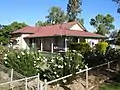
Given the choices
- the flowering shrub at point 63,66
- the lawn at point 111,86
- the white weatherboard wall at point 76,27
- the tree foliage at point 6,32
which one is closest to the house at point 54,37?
the white weatherboard wall at point 76,27

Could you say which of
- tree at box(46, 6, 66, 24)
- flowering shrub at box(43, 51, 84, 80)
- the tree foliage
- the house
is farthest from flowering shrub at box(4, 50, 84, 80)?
tree at box(46, 6, 66, 24)

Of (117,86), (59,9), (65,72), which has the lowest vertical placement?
(117,86)

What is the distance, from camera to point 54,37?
34.2 meters

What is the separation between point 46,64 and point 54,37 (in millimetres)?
21480

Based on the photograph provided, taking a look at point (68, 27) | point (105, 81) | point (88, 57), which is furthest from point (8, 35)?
point (105, 81)

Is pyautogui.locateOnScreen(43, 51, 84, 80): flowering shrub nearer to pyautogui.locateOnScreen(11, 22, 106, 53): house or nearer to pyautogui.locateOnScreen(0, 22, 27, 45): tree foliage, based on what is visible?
pyautogui.locateOnScreen(11, 22, 106, 53): house

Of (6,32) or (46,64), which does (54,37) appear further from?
(6,32)

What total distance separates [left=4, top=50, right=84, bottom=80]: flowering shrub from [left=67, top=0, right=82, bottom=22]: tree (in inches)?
1918

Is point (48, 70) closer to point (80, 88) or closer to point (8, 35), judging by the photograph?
point (80, 88)

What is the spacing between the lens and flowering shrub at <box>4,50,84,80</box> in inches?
450

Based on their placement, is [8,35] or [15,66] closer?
[15,66]

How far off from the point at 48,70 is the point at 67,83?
1137mm

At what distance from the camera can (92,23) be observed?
297 ft

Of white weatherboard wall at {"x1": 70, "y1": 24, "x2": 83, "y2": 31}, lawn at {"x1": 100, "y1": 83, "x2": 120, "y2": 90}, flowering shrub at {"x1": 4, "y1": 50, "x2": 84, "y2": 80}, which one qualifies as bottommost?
lawn at {"x1": 100, "y1": 83, "x2": 120, "y2": 90}
